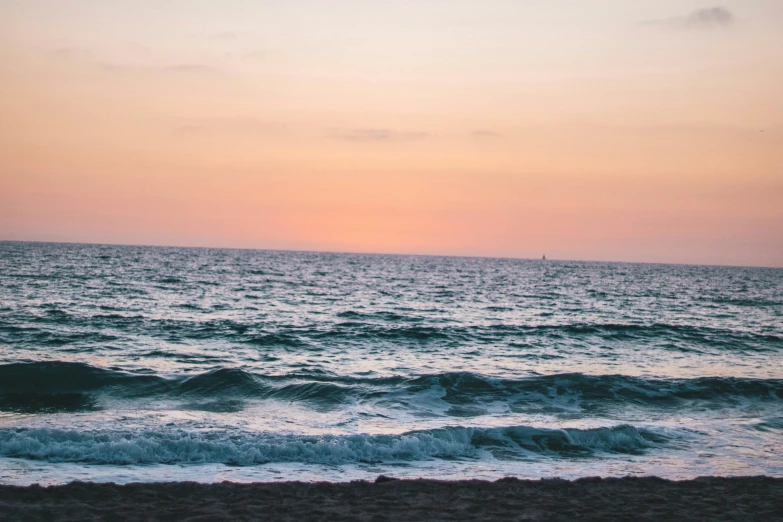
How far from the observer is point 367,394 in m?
17.5

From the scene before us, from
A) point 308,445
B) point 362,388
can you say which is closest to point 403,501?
point 308,445

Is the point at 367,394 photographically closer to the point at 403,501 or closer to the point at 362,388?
the point at 362,388

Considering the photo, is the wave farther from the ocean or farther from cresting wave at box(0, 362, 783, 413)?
cresting wave at box(0, 362, 783, 413)

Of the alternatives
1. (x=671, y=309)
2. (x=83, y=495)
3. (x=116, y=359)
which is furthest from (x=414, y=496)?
(x=671, y=309)

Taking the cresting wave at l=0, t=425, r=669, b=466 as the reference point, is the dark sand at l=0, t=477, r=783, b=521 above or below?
above

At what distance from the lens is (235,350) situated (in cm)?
2386

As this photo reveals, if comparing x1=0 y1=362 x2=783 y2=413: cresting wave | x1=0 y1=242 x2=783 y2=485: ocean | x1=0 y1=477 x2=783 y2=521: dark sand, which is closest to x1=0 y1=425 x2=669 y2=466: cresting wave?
x1=0 y1=242 x2=783 y2=485: ocean

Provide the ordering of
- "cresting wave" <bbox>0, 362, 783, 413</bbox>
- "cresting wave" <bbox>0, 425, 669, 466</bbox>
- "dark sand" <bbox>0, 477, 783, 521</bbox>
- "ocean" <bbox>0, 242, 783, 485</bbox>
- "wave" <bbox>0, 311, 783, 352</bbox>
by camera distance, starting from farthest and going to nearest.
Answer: "wave" <bbox>0, 311, 783, 352</bbox>
"cresting wave" <bbox>0, 362, 783, 413</bbox>
"ocean" <bbox>0, 242, 783, 485</bbox>
"cresting wave" <bbox>0, 425, 669, 466</bbox>
"dark sand" <bbox>0, 477, 783, 521</bbox>

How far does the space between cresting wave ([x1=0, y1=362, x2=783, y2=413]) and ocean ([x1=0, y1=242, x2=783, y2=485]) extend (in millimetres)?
87

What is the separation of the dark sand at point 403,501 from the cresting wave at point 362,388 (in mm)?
7036

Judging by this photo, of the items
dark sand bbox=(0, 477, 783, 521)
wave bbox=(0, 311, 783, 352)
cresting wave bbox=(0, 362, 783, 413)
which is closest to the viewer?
dark sand bbox=(0, 477, 783, 521)

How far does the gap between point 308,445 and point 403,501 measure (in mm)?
3516

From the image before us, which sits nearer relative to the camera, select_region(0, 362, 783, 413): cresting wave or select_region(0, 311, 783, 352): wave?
select_region(0, 362, 783, 413): cresting wave

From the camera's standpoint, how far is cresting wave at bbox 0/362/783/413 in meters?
16.9
